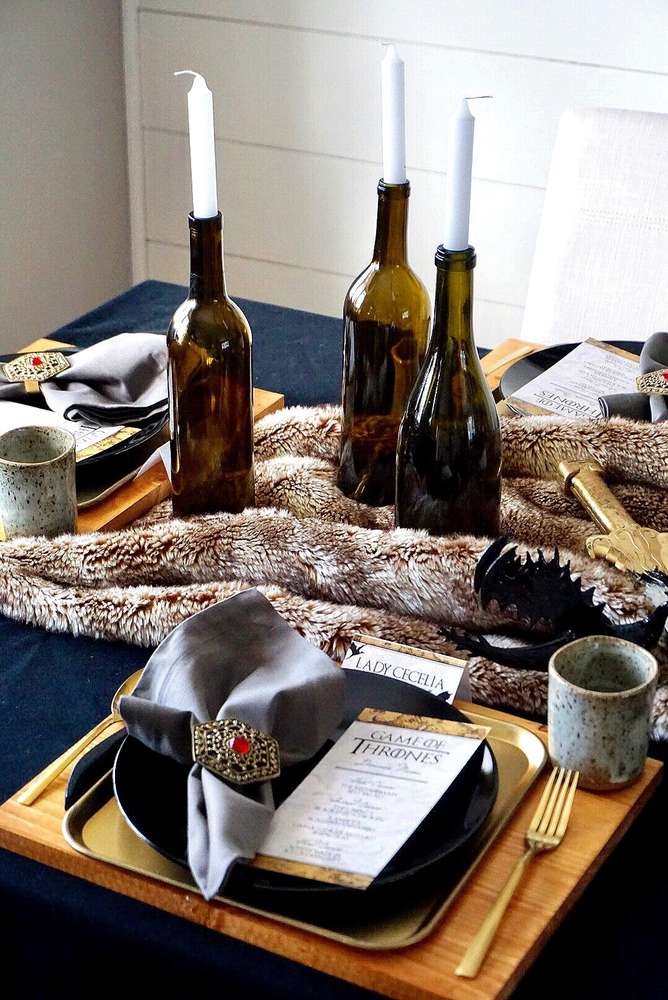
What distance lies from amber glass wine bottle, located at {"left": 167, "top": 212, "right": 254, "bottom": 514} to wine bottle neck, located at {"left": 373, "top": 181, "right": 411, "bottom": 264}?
0.45 feet

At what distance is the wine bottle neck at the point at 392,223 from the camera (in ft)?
3.22

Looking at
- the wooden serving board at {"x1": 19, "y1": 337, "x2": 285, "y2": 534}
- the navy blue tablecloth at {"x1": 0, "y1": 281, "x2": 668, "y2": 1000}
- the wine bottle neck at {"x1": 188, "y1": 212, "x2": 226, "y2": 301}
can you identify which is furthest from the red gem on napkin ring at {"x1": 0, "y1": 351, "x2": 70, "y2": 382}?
the navy blue tablecloth at {"x1": 0, "y1": 281, "x2": 668, "y2": 1000}

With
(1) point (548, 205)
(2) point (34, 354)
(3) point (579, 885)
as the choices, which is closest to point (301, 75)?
(1) point (548, 205)

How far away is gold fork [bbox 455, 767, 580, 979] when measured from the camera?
615 millimetres

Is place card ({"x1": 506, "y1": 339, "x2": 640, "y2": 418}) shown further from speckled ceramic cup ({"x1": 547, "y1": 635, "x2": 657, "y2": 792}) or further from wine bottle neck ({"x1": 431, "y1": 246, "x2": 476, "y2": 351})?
speckled ceramic cup ({"x1": 547, "y1": 635, "x2": 657, "y2": 792})

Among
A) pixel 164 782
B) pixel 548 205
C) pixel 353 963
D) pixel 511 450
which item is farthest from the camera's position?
pixel 548 205

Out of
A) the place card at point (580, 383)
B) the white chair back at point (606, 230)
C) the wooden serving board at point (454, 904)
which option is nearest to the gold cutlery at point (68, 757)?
the wooden serving board at point (454, 904)

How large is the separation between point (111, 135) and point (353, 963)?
102 inches

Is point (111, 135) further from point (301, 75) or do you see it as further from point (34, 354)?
point (34, 354)

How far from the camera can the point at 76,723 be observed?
2.77ft

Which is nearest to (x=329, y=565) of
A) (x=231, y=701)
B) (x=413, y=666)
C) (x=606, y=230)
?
(x=413, y=666)

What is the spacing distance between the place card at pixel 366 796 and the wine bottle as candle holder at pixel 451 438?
25 centimetres

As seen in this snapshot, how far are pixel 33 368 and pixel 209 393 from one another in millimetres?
321

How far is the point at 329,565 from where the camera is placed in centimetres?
96
